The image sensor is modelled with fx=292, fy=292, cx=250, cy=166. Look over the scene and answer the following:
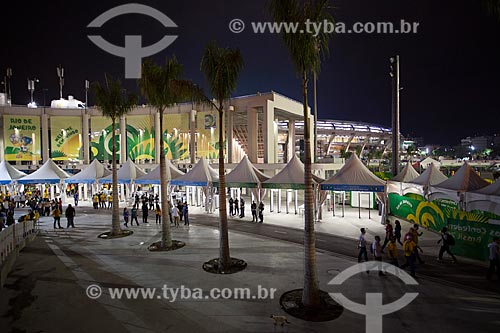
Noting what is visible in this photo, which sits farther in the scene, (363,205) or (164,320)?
(363,205)

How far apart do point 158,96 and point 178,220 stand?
807cm

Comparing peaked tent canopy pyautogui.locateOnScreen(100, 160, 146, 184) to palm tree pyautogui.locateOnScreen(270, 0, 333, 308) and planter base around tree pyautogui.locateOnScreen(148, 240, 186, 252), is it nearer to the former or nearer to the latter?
planter base around tree pyautogui.locateOnScreen(148, 240, 186, 252)

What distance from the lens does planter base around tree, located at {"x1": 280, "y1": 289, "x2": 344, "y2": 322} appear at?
7004mm

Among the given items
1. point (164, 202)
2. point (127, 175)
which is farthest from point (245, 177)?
point (127, 175)

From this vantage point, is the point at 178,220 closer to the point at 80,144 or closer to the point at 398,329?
the point at 398,329

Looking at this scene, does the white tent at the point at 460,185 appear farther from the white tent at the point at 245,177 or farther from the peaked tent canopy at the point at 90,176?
the peaked tent canopy at the point at 90,176

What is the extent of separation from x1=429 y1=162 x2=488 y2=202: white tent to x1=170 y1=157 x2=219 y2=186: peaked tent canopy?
47.1 ft

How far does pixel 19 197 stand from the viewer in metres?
26.5

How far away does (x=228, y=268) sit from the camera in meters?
10.1

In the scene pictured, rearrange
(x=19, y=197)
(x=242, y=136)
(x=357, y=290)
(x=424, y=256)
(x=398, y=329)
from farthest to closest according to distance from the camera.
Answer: (x=242, y=136), (x=19, y=197), (x=424, y=256), (x=357, y=290), (x=398, y=329)

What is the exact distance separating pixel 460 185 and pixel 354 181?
5.61 meters

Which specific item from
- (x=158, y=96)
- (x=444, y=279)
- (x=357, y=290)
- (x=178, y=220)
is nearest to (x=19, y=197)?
(x=178, y=220)

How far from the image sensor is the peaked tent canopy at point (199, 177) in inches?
844

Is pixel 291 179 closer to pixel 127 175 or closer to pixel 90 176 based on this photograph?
pixel 127 175
